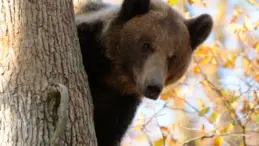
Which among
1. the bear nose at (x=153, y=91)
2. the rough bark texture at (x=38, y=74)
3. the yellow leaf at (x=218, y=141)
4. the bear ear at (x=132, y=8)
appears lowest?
the yellow leaf at (x=218, y=141)

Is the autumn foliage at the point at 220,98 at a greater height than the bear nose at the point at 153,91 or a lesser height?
lesser

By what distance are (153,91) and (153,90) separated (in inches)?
0.5

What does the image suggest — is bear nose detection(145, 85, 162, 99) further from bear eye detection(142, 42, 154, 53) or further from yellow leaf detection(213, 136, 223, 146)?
yellow leaf detection(213, 136, 223, 146)

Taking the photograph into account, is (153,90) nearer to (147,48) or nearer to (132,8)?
(147,48)

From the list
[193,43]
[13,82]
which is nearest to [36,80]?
[13,82]

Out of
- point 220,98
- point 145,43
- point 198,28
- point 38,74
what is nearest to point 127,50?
point 145,43

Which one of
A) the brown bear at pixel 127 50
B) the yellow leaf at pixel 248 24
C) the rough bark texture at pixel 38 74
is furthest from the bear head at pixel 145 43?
the yellow leaf at pixel 248 24

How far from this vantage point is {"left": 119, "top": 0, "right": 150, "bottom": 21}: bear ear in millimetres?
4977

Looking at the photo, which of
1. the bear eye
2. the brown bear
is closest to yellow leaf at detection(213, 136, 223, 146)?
the brown bear

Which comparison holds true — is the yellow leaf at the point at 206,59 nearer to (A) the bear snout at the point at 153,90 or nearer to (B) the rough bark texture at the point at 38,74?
(A) the bear snout at the point at 153,90

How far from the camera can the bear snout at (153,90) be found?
4.47m

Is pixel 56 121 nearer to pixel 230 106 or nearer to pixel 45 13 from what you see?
pixel 45 13

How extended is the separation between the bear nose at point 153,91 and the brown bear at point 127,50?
0.11 m

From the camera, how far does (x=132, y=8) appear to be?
500 centimetres
